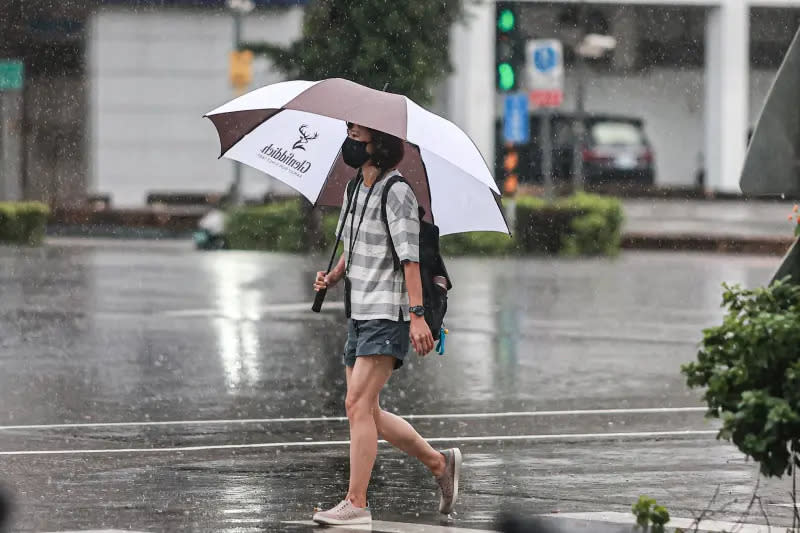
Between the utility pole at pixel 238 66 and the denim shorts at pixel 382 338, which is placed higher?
the utility pole at pixel 238 66

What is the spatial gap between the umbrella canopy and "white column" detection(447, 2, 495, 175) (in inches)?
1499

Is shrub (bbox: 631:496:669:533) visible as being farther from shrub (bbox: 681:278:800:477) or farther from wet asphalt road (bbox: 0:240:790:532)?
wet asphalt road (bbox: 0:240:790:532)

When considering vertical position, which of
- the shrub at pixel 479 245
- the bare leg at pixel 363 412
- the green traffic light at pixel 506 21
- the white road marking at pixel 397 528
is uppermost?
the green traffic light at pixel 506 21

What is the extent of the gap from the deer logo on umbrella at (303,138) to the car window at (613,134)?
115ft

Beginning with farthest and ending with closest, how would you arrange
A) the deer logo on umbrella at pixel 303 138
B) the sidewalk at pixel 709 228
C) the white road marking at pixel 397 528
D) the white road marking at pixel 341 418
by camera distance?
1. the sidewalk at pixel 709 228
2. the white road marking at pixel 341 418
3. the deer logo on umbrella at pixel 303 138
4. the white road marking at pixel 397 528

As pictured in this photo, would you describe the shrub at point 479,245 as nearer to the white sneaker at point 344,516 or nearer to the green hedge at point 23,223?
the green hedge at point 23,223

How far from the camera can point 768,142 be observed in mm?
5812

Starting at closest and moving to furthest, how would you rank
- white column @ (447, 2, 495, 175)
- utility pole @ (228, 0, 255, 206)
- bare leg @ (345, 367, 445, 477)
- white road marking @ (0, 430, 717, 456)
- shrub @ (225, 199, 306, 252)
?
1. bare leg @ (345, 367, 445, 477)
2. white road marking @ (0, 430, 717, 456)
3. shrub @ (225, 199, 306, 252)
4. utility pole @ (228, 0, 255, 206)
5. white column @ (447, 2, 495, 175)

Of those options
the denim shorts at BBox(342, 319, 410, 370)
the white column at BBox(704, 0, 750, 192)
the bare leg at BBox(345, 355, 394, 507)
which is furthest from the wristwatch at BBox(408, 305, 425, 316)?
the white column at BBox(704, 0, 750, 192)

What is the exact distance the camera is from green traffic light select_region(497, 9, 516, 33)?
2311 cm

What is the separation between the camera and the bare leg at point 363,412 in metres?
7.13

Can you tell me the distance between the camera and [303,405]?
11.2 metres

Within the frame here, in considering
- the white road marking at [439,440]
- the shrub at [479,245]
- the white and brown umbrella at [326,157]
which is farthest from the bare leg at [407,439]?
the shrub at [479,245]

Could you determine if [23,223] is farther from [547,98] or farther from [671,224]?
[671,224]
